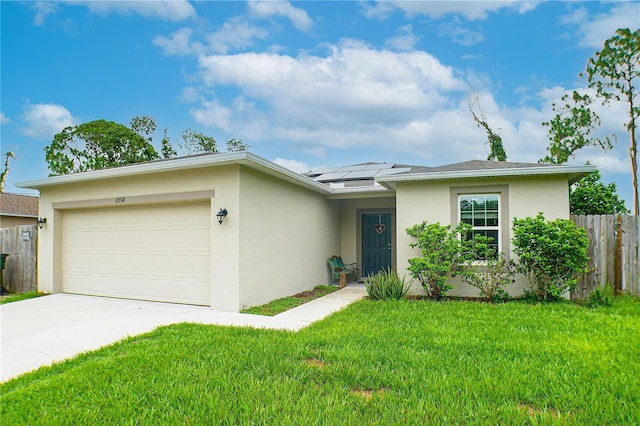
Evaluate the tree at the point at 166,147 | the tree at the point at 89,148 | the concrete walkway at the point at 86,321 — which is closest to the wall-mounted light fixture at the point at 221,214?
the concrete walkway at the point at 86,321

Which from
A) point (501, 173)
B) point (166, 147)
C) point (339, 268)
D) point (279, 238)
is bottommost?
point (339, 268)

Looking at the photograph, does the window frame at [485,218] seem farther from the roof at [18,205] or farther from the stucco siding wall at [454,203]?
the roof at [18,205]

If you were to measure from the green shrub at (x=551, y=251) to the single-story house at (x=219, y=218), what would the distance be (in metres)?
0.54

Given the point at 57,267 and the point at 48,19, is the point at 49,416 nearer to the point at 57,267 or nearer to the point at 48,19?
the point at 57,267

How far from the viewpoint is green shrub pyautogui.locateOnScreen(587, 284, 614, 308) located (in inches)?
265

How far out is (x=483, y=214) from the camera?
7.98 meters

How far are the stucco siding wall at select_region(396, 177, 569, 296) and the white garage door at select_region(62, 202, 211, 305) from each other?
4509 millimetres

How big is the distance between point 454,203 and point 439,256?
1350mm

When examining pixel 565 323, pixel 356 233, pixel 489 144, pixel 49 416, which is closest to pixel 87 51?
pixel 356 233

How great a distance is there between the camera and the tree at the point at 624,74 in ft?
48.5

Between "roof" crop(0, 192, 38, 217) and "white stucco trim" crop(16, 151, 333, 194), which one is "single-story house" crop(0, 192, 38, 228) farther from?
"white stucco trim" crop(16, 151, 333, 194)

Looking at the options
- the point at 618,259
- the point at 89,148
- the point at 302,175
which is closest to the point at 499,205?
the point at 618,259

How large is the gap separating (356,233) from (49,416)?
967cm

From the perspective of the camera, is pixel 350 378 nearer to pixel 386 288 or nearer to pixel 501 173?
pixel 386 288
